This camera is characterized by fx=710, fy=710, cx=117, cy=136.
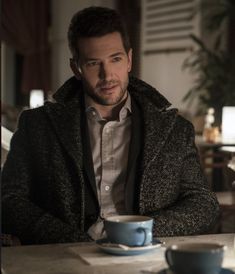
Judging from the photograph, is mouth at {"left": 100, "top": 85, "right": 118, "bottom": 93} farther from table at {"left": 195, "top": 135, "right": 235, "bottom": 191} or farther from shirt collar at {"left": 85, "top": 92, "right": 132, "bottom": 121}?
table at {"left": 195, "top": 135, "right": 235, "bottom": 191}

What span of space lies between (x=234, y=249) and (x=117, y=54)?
62 cm

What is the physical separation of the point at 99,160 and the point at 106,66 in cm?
26

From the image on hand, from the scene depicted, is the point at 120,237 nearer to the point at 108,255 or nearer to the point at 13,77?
the point at 108,255

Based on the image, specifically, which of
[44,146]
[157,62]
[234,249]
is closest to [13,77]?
[157,62]

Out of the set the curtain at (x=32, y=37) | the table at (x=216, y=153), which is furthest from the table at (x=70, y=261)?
the curtain at (x=32, y=37)

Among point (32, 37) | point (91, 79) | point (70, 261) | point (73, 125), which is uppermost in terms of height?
point (32, 37)

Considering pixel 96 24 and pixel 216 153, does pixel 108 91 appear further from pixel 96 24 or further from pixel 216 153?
pixel 216 153

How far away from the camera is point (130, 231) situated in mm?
1251

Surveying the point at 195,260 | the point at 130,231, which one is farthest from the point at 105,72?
the point at 195,260

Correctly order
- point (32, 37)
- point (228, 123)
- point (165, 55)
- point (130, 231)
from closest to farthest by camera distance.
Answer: point (130, 231)
point (228, 123)
point (165, 55)
point (32, 37)

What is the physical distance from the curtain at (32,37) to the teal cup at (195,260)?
7611 mm

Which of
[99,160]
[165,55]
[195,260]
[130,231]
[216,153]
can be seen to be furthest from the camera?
[165,55]

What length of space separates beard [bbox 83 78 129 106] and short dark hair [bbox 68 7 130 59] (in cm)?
11

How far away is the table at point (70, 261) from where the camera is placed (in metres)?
1.19
